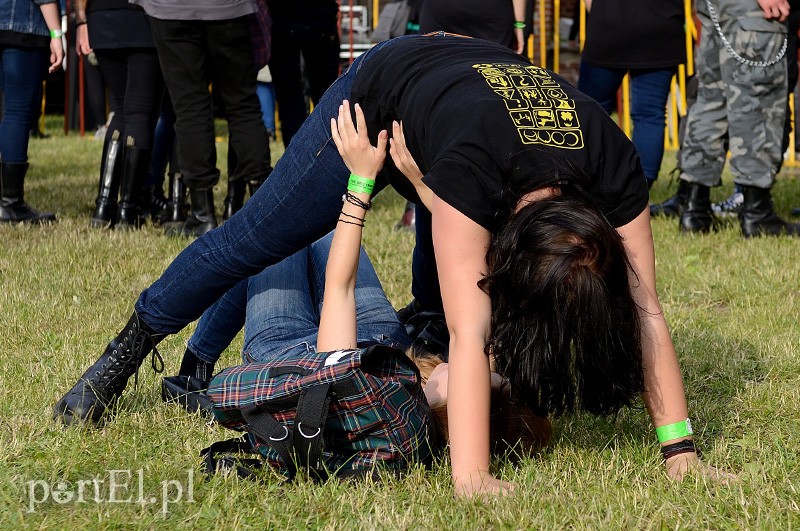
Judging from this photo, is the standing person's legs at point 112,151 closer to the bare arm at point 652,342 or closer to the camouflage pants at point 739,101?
the camouflage pants at point 739,101

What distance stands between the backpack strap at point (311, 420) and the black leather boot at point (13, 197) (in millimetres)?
4424

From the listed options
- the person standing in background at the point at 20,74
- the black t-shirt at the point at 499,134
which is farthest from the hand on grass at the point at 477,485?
the person standing in background at the point at 20,74

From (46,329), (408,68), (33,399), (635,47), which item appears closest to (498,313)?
(408,68)

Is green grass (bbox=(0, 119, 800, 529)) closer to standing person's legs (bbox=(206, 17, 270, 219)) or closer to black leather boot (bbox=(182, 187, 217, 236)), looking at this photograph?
black leather boot (bbox=(182, 187, 217, 236))

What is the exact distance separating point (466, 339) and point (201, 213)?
3.84 meters

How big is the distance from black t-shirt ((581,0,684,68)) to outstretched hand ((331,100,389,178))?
12.4ft

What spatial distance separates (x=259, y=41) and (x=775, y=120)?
9.66ft

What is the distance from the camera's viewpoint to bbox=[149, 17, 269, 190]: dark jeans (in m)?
5.55

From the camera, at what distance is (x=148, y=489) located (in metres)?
2.68

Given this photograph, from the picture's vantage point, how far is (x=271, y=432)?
2.65 m

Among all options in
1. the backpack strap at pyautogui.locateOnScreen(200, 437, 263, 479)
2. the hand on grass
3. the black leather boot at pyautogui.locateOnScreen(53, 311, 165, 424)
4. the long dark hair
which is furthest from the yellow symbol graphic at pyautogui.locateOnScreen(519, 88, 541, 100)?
the black leather boot at pyautogui.locateOnScreen(53, 311, 165, 424)

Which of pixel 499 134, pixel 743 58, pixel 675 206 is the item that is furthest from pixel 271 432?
pixel 675 206

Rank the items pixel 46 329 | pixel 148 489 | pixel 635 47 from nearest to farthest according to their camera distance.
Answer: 1. pixel 148 489
2. pixel 46 329
3. pixel 635 47

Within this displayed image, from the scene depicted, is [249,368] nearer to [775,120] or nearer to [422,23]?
[422,23]
